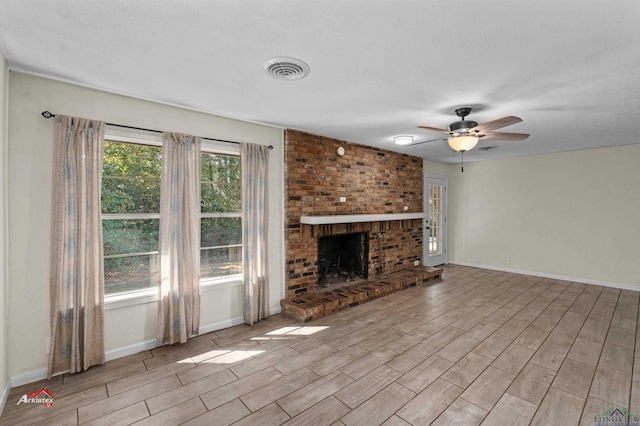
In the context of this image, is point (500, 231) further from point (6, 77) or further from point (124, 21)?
point (6, 77)

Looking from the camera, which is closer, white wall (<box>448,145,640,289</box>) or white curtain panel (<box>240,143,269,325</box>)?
white curtain panel (<box>240,143,269,325</box>)

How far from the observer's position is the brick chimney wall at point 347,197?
4.06m

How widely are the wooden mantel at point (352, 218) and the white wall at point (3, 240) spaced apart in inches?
112

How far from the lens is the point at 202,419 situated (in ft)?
6.43

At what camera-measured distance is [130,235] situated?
9.55ft

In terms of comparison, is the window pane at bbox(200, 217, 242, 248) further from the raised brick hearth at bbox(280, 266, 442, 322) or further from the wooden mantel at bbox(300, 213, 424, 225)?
the raised brick hearth at bbox(280, 266, 442, 322)

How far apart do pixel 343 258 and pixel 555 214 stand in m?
4.25

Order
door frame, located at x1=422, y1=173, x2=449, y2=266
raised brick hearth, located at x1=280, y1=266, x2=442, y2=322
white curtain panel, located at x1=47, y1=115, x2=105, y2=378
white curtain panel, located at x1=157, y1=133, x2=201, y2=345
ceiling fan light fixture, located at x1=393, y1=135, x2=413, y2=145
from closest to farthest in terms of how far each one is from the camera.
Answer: white curtain panel, located at x1=47, y1=115, x2=105, y2=378, white curtain panel, located at x1=157, y1=133, x2=201, y2=345, raised brick hearth, located at x1=280, y1=266, x2=442, y2=322, ceiling fan light fixture, located at x1=393, y1=135, x2=413, y2=145, door frame, located at x1=422, y1=173, x2=449, y2=266

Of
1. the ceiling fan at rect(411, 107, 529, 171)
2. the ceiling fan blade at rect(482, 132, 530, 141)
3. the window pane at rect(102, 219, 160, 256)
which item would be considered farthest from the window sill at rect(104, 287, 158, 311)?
the ceiling fan blade at rect(482, 132, 530, 141)

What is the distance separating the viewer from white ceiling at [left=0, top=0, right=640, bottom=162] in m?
1.56

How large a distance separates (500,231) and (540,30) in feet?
18.3

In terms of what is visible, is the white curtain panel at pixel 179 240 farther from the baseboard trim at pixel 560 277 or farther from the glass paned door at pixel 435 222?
the baseboard trim at pixel 560 277

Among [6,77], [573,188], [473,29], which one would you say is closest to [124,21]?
[6,77]

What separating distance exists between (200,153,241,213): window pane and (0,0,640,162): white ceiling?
1.95ft
